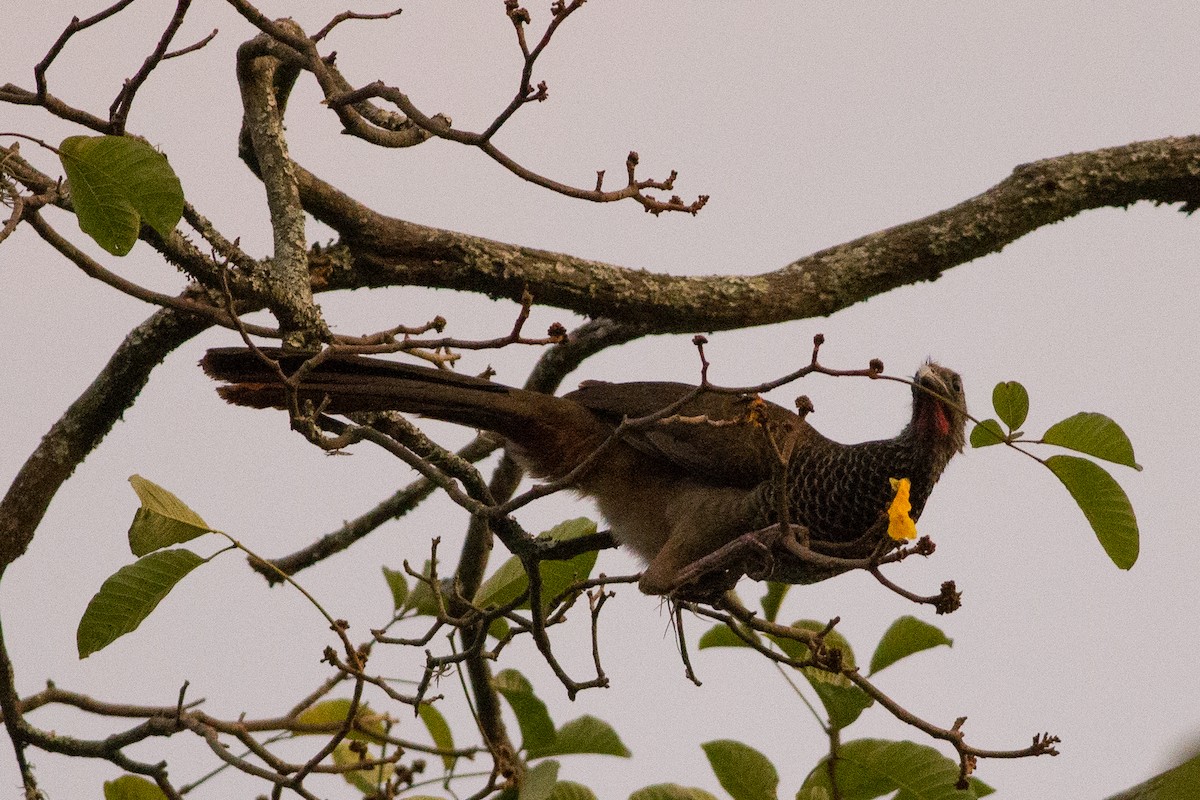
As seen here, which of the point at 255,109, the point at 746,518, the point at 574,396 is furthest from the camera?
the point at 574,396

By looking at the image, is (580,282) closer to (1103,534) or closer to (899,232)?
(899,232)

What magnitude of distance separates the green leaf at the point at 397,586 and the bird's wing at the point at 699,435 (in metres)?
0.71

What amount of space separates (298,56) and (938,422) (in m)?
2.03

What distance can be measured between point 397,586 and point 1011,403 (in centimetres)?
182

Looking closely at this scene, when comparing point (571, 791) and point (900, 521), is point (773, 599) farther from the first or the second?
point (900, 521)

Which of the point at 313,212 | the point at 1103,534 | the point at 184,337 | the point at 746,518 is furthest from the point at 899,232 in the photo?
the point at 184,337

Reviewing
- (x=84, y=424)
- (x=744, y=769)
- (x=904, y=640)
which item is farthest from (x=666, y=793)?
(x=84, y=424)

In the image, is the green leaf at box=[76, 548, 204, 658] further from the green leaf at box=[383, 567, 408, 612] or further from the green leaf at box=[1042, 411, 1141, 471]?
the green leaf at box=[1042, 411, 1141, 471]

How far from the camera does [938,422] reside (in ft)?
11.9

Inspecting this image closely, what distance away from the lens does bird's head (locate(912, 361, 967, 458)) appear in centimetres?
362

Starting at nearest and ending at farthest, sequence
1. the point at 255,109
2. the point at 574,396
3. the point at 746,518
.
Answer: the point at 255,109, the point at 746,518, the point at 574,396

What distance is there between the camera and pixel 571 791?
2945mm

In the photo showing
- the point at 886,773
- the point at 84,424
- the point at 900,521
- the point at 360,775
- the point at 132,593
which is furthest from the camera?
the point at 360,775

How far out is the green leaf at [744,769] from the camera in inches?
113
